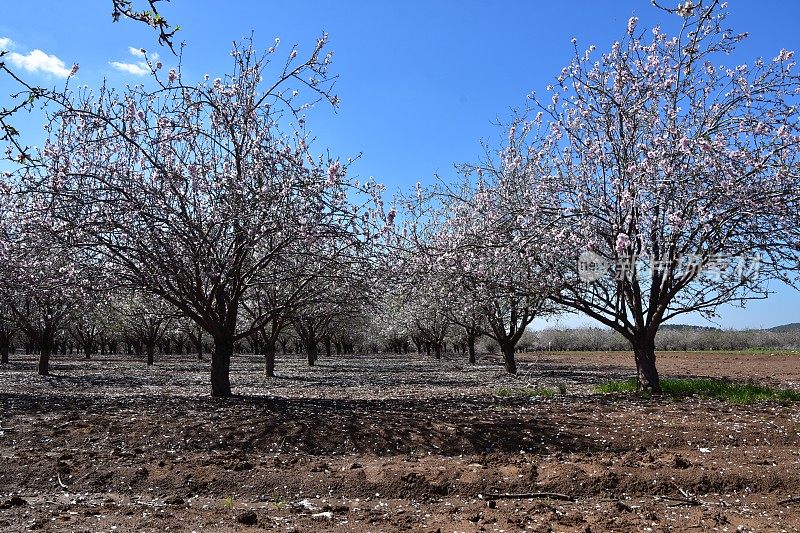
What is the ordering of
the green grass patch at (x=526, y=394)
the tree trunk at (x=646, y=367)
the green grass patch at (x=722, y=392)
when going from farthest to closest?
1. the green grass patch at (x=526, y=394)
2. the tree trunk at (x=646, y=367)
3. the green grass patch at (x=722, y=392)

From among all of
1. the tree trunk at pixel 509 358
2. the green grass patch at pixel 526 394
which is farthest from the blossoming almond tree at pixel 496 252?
the tree trunk at pixel 509 358

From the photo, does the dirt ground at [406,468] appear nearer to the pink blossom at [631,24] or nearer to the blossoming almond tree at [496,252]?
the blossoming almond tree at [496,252]

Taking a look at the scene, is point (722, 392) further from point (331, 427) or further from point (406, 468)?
point (406, 468)

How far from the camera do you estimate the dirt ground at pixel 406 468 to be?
5691 millimetres

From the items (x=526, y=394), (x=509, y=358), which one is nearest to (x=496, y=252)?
(x=526, y=394)

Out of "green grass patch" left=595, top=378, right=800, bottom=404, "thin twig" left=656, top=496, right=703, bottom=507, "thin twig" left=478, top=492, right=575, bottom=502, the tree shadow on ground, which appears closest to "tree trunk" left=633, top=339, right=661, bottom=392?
"green grass patch" left=595, top=378, right=800, bottom=404

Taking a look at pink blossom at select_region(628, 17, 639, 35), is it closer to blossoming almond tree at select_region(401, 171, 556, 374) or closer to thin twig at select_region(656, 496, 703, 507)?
blossoming almond tree at select_region(401, 171, 556, 374)

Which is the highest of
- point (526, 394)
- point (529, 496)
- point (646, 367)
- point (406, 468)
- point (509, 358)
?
point (646, 367)

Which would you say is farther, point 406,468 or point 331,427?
point 331,427

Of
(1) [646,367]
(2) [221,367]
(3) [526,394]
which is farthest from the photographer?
(3) [526,394]

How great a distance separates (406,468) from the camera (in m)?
7.24

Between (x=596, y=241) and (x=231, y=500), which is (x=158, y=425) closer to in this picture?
(x=231, y=500)

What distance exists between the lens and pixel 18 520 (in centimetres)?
565

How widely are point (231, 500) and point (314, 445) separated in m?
2.40
